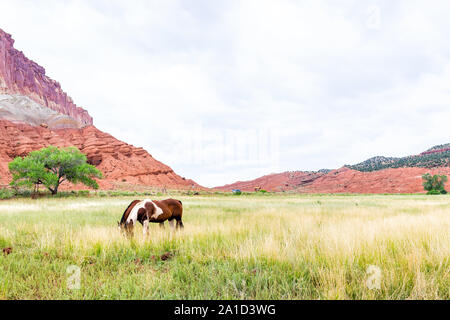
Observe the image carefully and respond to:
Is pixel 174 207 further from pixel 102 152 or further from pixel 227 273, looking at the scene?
pixel 102 152

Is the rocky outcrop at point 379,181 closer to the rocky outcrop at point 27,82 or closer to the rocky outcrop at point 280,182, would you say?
the rocky outcrop at point 280,182

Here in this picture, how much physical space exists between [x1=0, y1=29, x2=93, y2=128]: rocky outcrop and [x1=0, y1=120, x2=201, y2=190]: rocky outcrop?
2309 cm

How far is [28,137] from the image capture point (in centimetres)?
8919

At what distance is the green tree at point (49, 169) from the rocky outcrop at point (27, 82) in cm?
10328

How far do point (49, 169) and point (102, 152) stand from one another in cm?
6723

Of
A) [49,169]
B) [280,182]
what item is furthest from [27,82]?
[280,182]

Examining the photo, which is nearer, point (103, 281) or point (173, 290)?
point (173, 290)

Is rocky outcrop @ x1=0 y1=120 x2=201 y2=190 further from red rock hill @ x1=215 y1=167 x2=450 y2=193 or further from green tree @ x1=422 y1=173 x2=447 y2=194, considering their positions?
green tree @ x1=422 y1=173 x2=447 y2=194

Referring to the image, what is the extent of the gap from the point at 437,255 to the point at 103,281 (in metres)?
5.57

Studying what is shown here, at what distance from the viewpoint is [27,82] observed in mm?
137125

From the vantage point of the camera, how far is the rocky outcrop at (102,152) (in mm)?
81113

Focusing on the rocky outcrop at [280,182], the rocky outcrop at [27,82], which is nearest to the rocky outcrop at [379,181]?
the rocky outcrop at [280,182]
